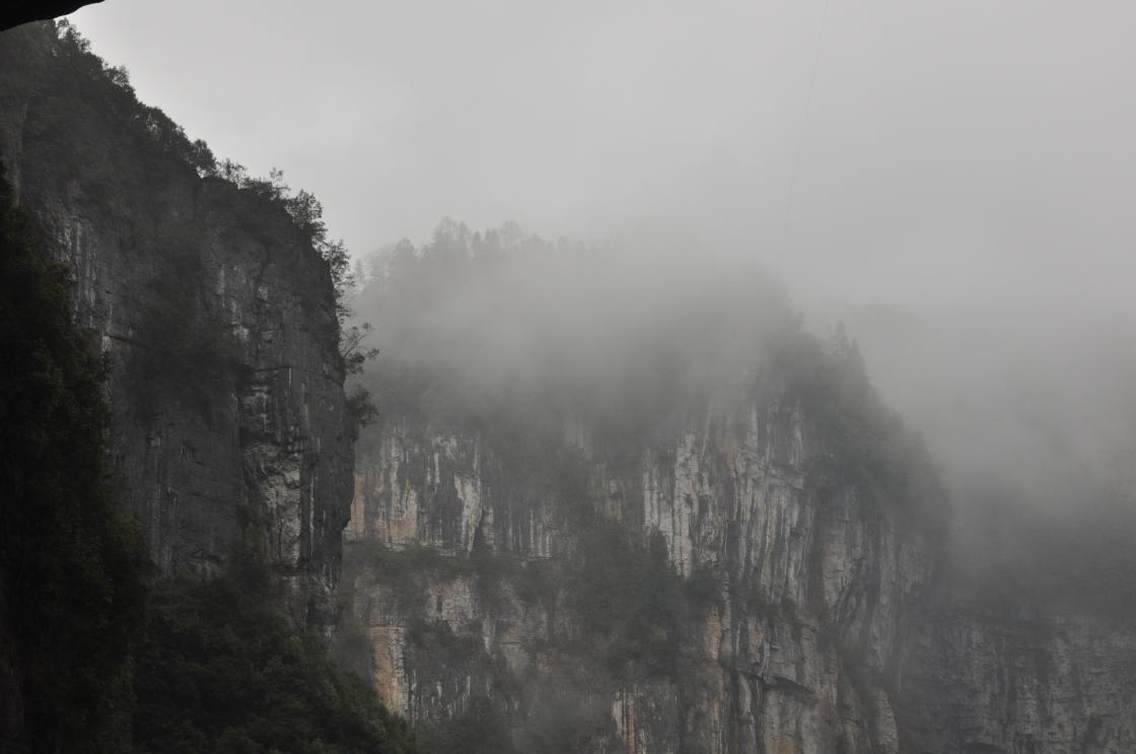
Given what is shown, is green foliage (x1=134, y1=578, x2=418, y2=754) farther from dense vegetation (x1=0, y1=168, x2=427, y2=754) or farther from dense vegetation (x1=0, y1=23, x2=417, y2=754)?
dense vegetation (x1=0, y1=168, x2=427, y2=754)

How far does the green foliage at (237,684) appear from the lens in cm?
3512

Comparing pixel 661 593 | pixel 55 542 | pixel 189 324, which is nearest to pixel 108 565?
pixel 55 542

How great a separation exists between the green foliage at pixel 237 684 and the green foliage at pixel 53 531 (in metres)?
8.17

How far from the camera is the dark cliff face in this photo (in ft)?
123

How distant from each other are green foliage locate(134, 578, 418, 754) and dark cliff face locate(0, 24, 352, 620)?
1536 mm

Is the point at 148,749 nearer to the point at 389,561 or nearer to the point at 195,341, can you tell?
the point at 195,341

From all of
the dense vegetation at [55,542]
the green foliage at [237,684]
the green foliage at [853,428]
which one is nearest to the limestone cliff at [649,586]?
the green foliage at [853,428]

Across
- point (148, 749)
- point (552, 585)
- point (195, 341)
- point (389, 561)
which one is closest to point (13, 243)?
point (148, 749)

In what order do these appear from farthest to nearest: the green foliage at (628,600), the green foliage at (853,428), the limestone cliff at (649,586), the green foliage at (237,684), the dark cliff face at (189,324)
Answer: the green foliage at (853,428) → the green foliage at (628,600) → the limestone cliff at (649,586) → the dark cliff face at (189,324) → the green foliage at (237,684)

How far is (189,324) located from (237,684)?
10.3 m

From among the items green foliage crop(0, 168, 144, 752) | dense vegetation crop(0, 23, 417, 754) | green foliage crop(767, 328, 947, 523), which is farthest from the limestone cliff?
green foliage crop(0, 168, 144, 752)

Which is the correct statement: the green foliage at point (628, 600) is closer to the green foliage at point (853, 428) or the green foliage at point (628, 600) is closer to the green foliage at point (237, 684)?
the green foliage at point (853, 428)

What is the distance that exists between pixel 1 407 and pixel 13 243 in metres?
2.84

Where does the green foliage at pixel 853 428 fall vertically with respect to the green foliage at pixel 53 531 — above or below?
above
